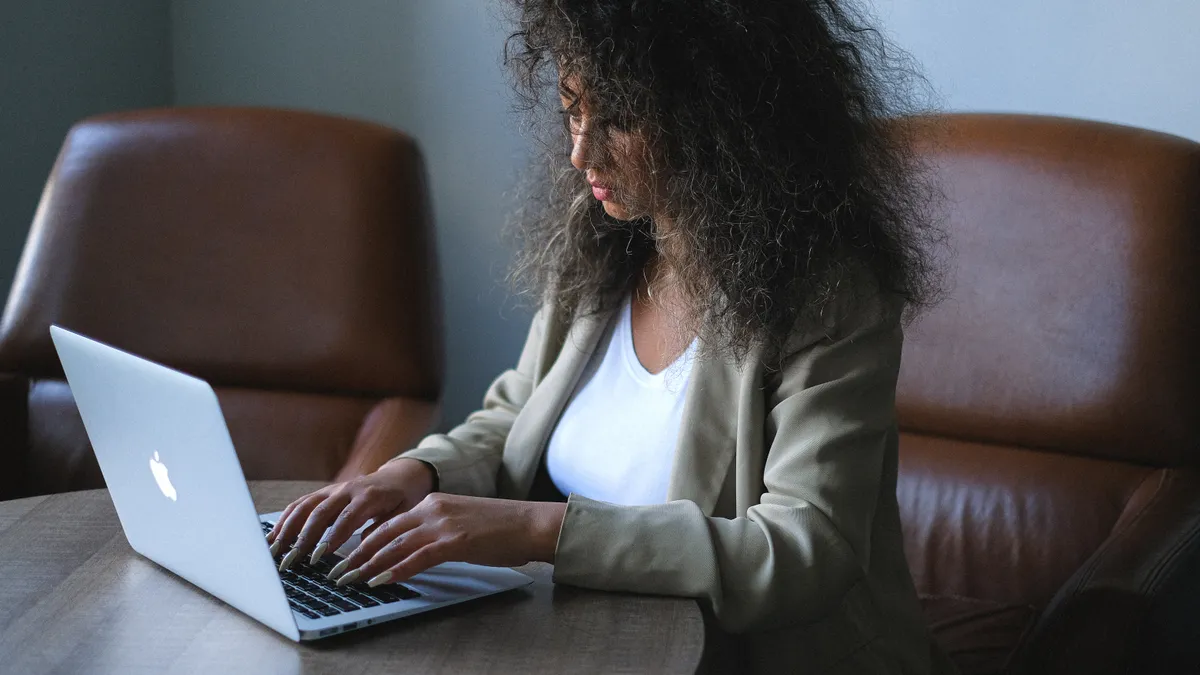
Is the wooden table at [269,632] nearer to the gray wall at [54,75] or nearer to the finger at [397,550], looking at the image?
the finger at [397,550]

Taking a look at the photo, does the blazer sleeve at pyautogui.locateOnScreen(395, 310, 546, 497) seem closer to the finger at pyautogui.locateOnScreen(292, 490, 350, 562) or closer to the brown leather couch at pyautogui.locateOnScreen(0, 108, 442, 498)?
the finger at pyautogui.locateOnScreen(292, 490, 350, 562)

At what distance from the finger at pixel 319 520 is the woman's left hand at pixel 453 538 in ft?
0.21

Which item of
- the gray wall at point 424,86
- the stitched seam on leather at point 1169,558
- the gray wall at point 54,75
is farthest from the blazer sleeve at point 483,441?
the gray wall at point 54,75

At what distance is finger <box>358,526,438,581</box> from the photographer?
1.01 m

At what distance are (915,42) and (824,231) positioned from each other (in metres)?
1.04

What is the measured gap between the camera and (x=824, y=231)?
3.98 ft

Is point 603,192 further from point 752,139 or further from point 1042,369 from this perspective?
point 1042,369

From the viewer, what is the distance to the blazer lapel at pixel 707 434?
48.8 inches

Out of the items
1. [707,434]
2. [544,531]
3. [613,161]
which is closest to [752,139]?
[613,161]

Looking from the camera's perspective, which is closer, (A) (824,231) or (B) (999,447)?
(A) (824,231)

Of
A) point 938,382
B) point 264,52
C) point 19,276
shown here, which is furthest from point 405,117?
point 938,382

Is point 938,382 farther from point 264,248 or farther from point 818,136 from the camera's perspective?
point 264,248

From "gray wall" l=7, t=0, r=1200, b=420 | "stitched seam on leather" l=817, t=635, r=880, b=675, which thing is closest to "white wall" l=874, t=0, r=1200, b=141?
"gray wall" l=7, t=0, r=1200, b=420

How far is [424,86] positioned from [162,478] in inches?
63.3
